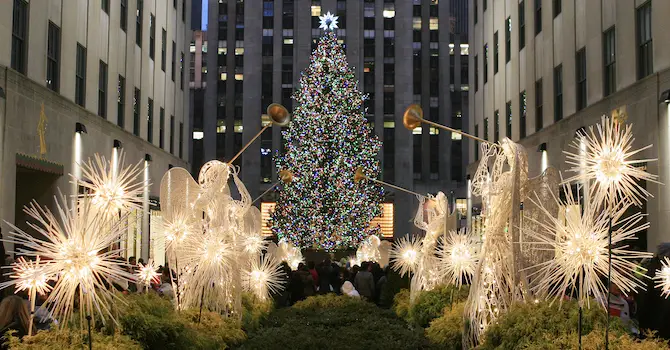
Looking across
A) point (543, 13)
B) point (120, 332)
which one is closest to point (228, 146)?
point (543, 13)

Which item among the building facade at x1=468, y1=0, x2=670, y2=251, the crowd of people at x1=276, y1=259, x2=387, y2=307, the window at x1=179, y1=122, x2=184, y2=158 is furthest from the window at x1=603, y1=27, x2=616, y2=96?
the window at x1=179, y1=122, x2=184, y2=158

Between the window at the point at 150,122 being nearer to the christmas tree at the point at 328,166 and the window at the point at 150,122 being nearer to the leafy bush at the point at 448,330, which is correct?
the christmas tree at the point at 328,166

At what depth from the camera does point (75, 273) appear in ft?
21.4

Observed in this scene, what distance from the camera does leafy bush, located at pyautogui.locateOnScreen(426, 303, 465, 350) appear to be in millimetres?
11791

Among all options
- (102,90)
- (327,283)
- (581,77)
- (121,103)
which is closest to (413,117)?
(327,283)

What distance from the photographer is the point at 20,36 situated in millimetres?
17828

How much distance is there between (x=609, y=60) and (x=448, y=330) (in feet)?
39.7

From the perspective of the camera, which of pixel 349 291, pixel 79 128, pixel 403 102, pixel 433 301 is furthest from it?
pixel 403 102

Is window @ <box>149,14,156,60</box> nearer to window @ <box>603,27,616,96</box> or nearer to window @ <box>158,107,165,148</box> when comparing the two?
window @ <box>158,107,165,148</box>

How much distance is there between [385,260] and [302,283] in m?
11.5

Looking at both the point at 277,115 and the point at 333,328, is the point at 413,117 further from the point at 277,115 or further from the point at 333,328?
the point at 333,328

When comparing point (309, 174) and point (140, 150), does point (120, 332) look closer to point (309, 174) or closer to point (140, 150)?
point (140, 150)

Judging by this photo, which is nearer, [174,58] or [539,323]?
[539,323]

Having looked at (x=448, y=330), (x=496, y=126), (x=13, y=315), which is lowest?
(x=448, y=330)
